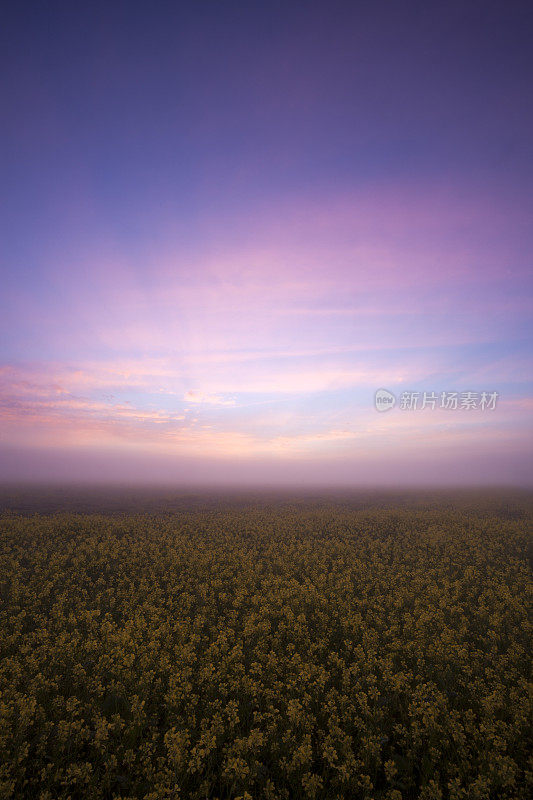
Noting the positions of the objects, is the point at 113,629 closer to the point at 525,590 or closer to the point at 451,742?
the point at 451,742

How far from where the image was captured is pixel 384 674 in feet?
34.6

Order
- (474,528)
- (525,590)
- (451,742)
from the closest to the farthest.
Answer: (451,742)
(525,590)
(474,528)

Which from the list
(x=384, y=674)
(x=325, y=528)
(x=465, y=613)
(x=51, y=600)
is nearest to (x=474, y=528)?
(x=325, y=528)

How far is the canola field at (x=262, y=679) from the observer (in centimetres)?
750

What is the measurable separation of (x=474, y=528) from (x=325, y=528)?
57.3 ft

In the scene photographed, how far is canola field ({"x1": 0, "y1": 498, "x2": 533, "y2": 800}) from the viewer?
7.50 m

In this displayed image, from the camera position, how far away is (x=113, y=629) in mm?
13875

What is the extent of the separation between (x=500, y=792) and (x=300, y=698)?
533 cm

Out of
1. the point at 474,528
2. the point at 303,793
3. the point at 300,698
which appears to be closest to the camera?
the point at 303,793

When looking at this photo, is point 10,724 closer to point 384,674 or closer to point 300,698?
point 300,698

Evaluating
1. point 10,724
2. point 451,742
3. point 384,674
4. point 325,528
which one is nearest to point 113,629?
point 10,724

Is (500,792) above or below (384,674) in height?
below

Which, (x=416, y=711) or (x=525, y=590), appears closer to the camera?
(x=416, y=711)

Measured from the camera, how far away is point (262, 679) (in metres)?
10.8
